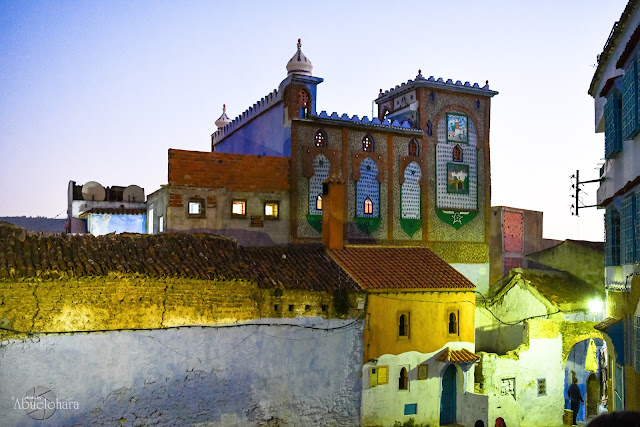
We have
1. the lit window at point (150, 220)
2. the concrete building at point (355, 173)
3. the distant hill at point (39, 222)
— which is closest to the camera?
the concrete building at point (355, 173)

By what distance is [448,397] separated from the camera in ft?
63.9

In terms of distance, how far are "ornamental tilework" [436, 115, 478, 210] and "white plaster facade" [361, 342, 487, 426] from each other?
7.47 m

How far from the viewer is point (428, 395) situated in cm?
A: 1870

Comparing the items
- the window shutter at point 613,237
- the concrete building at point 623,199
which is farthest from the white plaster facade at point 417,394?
the window shutter at point 613,237

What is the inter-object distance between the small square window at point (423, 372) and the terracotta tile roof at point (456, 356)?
48cm

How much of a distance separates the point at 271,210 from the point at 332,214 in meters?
3.54

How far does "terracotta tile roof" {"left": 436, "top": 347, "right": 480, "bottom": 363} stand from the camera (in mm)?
18828

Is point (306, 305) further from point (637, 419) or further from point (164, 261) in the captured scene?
point (637, 419)

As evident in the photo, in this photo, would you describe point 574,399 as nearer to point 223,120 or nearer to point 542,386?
point 542,386

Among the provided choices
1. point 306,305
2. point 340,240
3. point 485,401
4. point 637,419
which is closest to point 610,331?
point 485,401

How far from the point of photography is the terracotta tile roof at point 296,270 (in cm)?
1706

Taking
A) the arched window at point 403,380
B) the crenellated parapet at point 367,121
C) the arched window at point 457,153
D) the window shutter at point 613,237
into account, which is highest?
the crenellated parapet at point 367,121

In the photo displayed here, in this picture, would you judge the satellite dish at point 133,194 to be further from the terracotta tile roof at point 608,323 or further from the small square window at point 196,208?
the terracotta tile roof at point 608,323

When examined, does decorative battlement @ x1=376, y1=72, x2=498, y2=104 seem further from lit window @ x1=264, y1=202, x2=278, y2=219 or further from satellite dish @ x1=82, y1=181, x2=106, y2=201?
satellite dish @ x1=82, y1=181, x2=106, y2=201
